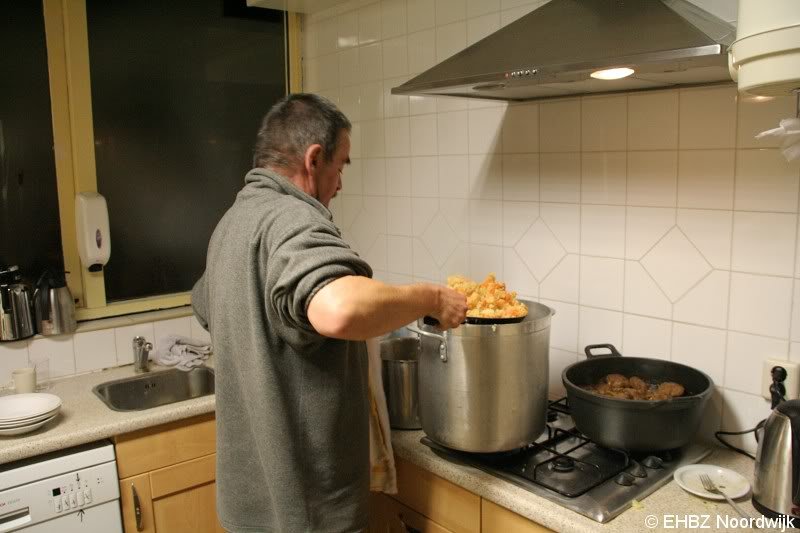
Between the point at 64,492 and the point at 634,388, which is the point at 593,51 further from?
the point at 64,492

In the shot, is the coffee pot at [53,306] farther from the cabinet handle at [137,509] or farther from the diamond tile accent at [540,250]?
the diamond tile accent at [540,250]

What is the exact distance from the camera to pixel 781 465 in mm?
1221

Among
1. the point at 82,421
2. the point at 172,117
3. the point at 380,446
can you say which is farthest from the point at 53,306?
the point at 380,446

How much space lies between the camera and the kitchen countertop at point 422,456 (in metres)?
1.29

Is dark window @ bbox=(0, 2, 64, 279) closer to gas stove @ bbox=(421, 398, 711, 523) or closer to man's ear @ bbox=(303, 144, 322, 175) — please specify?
man's ear @ bbox=(303, 144, 322, 175)

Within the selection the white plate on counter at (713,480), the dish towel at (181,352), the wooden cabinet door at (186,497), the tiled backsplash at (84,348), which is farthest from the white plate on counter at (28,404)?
the white plate on counter at (713,480)

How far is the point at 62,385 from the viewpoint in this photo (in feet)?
7.30

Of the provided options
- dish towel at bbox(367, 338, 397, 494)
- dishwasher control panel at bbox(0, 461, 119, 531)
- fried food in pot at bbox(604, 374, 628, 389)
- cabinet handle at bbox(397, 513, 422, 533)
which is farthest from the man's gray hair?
dishwasher control panel at bbox(0, 461, 119, 531)

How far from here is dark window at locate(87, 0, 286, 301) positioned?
246cm

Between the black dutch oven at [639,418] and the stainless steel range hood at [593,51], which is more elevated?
the stainless steel range hood at [593,51]

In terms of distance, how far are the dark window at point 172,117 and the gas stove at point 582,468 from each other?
143 cm

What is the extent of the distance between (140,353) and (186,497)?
1.81 ft

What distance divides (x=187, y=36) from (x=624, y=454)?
Result: 2.17m

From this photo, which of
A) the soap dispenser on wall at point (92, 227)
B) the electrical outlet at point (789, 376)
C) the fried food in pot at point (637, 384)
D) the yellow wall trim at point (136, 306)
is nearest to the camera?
the electrical outlet at point (789, 376)
